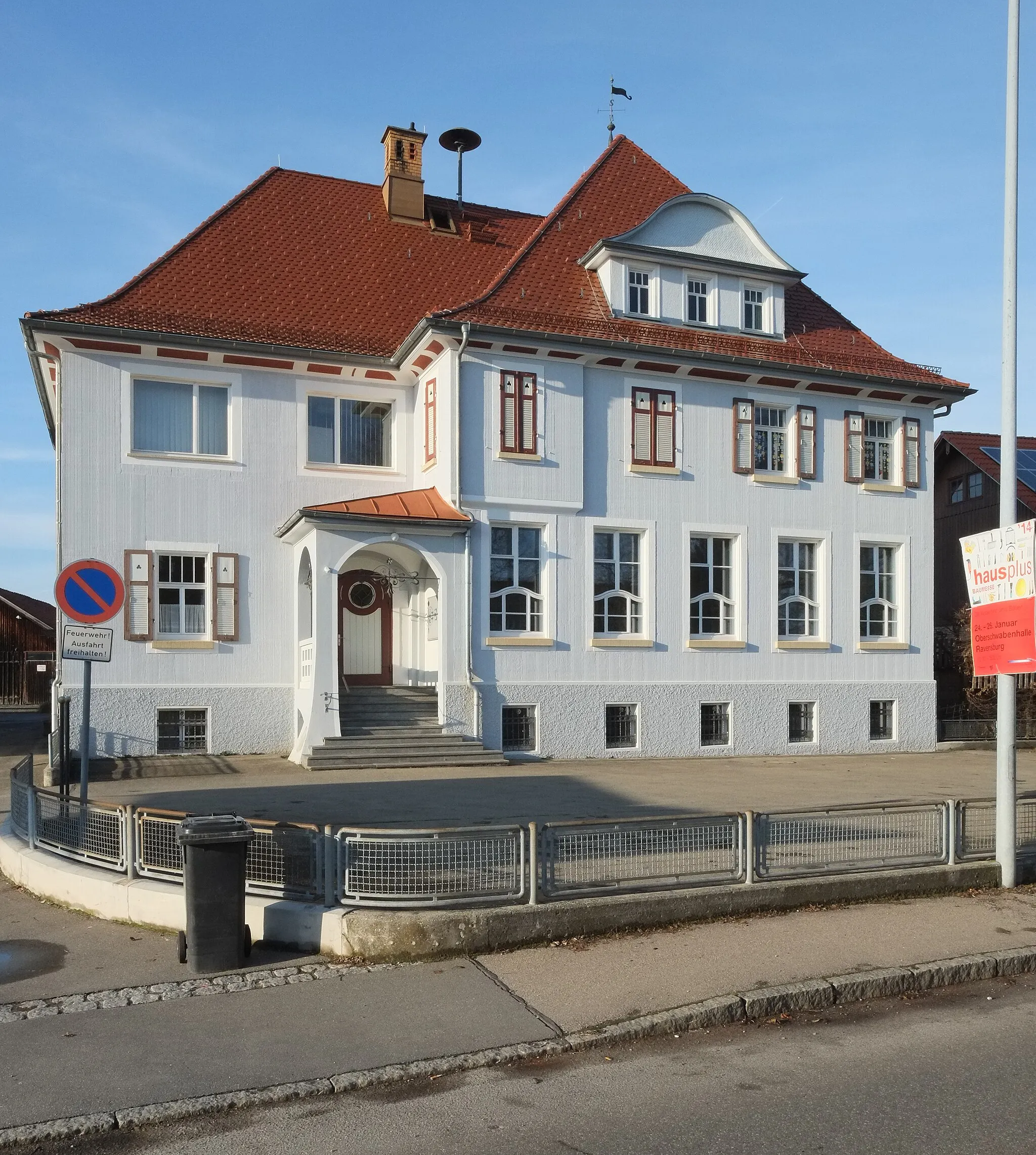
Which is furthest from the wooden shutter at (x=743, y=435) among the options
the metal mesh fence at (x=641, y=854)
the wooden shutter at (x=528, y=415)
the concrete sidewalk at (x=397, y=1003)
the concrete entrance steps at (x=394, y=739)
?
the metal mesh fence at (x=641, y=854)

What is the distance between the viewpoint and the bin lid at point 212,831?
7.47 m

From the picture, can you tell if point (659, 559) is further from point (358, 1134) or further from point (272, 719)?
point (358, 1134)

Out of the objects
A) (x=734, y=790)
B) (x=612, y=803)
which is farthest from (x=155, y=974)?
(x=734, y=790)

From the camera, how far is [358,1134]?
5234mm

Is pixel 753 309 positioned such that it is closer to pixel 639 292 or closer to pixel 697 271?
pixel 697 271

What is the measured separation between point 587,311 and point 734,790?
34.1ft

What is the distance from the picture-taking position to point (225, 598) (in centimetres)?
2078

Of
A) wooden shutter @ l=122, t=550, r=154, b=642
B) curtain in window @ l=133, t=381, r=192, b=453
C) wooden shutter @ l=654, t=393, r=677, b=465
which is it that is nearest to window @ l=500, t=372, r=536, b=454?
wooden shutter @ l=654, t=393, r=677, b=465

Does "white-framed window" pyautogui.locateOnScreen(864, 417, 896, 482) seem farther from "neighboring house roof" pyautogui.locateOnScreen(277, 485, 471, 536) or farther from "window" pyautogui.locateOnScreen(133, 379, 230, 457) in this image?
"window" pyautogui.locateOnScreen(133, 379, 230, 457)

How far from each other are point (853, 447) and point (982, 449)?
1350cm

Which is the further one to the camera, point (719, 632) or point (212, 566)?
point (719, 632)

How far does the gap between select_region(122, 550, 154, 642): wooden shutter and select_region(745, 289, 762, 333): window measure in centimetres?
1302

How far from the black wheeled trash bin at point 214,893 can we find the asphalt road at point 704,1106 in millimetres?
2078

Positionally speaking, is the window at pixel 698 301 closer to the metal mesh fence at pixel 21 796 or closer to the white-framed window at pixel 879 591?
the white-framed window at pixel 879 591
